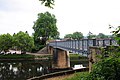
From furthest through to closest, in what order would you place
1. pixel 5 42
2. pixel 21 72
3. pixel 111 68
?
pixel 5 42
pixel 21 72
pixel 111 68

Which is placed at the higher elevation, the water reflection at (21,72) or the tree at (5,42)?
the tree at (5,42)

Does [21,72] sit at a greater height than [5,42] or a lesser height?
lesser

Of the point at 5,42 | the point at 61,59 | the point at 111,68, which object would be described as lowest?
the point at 61,59

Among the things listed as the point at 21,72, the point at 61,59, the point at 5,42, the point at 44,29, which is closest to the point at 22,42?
the point at 5,42

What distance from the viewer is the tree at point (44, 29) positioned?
7794cm

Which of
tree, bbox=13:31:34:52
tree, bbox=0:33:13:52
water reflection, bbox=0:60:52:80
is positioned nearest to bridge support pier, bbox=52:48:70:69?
water reflection, bbox=0:60:52:80

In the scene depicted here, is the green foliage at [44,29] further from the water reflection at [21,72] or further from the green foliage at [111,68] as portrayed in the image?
the green foliage at [111,68]

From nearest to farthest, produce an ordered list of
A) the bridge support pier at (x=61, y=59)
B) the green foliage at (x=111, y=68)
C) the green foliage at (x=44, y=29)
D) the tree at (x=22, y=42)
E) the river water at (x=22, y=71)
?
the green foliage at (x=111, y=68) < the river water at (x=22, y=71) < the bridge support pier at (x=61, y=59) < the tree at (x=22, y=42) < the green foliage at (x=44, y=29)

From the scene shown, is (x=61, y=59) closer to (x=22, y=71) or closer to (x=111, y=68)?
(x=22, y=71)

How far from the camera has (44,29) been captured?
256ft

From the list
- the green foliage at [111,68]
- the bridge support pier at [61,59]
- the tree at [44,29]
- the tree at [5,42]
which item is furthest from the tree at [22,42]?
the green foliage at [111,68]

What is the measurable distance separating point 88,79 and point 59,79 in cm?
1550

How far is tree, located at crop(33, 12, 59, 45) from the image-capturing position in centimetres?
7794

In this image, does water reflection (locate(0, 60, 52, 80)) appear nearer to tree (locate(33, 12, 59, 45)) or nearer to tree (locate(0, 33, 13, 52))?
tree (locate(0, 33, 13, 52))
